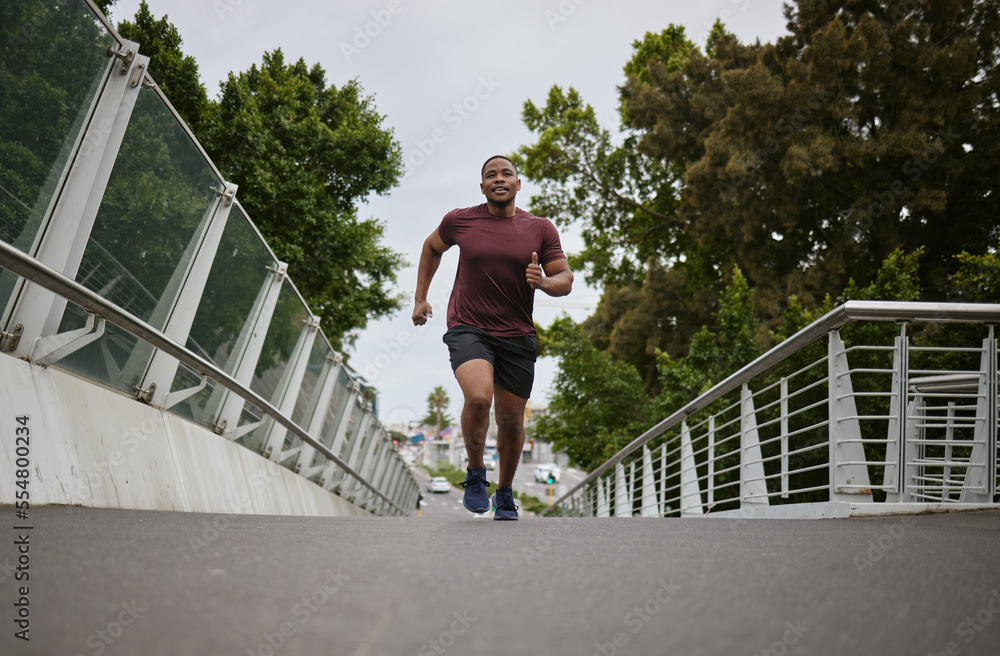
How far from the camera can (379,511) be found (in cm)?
1489

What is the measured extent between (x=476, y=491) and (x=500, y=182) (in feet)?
5.89

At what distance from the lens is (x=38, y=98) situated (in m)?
3.95

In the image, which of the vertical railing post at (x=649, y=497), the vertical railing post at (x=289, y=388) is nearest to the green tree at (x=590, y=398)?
the vertical railing post at (x=649, y=497)

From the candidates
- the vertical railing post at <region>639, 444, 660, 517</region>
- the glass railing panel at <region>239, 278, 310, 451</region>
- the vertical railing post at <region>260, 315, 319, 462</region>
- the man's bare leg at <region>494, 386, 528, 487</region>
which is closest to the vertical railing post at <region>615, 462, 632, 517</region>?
the vertical railing post at <region>639, 444, 660, 517</region>

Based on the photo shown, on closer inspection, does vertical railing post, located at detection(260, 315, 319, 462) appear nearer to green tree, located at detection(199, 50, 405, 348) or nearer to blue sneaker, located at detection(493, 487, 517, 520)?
blue sneaker, located at detection(493, 487, 517, 520)

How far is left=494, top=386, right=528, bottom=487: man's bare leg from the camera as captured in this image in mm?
5027

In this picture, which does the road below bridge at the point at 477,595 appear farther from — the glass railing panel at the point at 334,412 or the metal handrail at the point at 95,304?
the glass railing panel at the point at 334,412

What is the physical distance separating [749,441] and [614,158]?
19.5m

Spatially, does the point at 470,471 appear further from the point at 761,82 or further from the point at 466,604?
the point at 761,82

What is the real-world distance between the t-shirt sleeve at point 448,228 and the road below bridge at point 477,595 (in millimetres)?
2485

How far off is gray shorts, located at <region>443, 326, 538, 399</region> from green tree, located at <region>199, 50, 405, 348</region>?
1303cm

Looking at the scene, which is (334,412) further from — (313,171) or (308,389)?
(313,171)

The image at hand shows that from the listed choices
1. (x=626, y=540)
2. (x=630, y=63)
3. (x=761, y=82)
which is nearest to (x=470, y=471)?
(x=626, y=540)

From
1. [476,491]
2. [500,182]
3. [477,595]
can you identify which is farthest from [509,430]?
[477,595]
